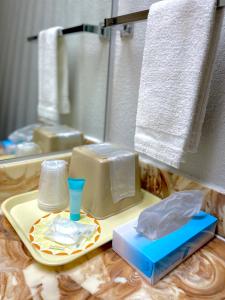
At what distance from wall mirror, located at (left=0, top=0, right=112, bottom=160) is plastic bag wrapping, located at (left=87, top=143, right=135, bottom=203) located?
1.02ft

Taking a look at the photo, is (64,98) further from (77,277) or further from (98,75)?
(77,277)

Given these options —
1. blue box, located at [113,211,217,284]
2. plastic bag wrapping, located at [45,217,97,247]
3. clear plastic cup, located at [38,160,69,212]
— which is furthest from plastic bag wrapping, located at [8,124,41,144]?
blue box, located at [113,211,217,284]

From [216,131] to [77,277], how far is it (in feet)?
1.69

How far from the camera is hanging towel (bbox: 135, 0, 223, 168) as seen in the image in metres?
0.54

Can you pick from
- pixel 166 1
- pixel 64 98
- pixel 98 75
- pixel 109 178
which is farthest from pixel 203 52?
pixel 64 98

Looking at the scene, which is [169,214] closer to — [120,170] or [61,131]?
[120,170]

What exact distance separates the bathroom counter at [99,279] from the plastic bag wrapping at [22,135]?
17.5 inches

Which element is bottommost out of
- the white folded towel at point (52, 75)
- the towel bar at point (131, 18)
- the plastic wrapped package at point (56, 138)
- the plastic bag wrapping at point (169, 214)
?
the plastic bag wrapping at point (169, 214)

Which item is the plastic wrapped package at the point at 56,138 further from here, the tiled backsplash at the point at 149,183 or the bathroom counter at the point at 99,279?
the bathroom counter at the point at 99,279

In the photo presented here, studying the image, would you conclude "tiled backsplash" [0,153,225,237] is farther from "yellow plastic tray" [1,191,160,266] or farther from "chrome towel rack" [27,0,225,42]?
"chrome towel rack" [27,0,225,42]

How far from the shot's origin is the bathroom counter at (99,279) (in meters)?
0.47

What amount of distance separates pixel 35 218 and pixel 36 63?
65 centimetres

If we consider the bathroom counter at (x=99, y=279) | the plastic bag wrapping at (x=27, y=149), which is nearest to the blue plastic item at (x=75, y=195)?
the bathroom counter at (x=99, y=279)

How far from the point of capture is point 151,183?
0.84m
